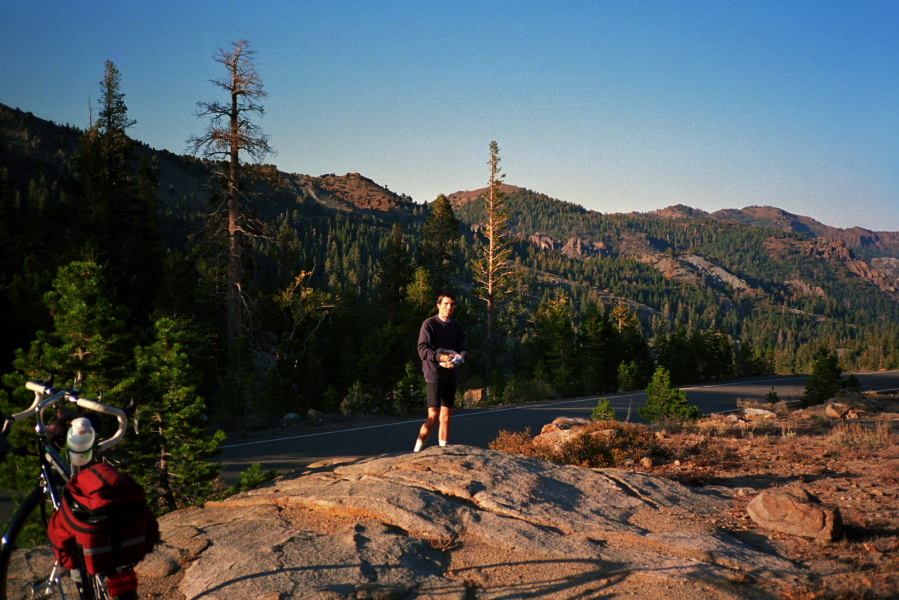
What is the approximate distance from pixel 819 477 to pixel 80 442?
8.72 m

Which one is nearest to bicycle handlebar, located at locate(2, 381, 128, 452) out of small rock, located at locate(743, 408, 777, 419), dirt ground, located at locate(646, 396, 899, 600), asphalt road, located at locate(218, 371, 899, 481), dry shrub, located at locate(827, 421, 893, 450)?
dirt ground, located at locate(646, 396, 899, 600)

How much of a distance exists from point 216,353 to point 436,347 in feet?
71.7

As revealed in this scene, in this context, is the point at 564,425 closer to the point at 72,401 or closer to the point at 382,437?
the point at 382,437

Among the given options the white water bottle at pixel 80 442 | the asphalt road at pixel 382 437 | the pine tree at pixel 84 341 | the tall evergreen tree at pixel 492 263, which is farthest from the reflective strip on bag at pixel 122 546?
the tall evergreen tree at pixel 492 263

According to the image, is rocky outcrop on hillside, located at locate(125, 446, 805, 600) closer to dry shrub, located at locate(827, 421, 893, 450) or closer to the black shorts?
the black shorts

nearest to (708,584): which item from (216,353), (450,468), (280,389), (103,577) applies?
(450,468)

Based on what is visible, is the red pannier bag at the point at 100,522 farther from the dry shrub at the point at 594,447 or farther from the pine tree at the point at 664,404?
the pine tree at the point at 664,404

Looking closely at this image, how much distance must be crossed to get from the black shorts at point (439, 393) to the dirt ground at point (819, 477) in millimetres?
3345

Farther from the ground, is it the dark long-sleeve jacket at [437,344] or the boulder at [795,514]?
the dark long-sleeve jacket at [437,344]

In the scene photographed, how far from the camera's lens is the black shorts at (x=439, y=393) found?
7.29m

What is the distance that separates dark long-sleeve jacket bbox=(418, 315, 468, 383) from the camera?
23.7 ft

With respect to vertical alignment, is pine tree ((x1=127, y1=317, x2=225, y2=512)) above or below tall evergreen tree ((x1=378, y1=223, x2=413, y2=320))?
below

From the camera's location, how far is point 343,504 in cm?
525

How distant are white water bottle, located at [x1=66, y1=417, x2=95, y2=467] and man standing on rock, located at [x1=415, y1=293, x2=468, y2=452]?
4.68 metres
